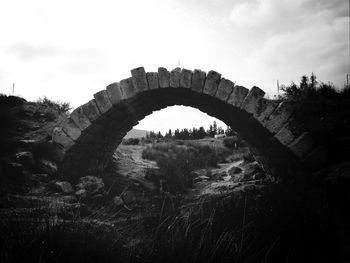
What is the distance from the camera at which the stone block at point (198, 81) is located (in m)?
5.29

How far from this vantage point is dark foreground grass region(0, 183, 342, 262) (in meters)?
2.54

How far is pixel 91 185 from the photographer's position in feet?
18.4

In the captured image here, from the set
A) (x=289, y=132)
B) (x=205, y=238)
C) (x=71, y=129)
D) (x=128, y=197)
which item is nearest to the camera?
(x=205, y=238)

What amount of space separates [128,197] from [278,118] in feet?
10.5

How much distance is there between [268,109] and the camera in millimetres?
5027

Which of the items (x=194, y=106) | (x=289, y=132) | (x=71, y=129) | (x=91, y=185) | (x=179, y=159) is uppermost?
(x=194, y=106)

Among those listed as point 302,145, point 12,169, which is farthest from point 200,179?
point 12,169

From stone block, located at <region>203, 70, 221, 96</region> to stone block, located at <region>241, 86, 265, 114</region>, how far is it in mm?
590

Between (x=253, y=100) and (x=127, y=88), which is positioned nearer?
(x=253, y=100)

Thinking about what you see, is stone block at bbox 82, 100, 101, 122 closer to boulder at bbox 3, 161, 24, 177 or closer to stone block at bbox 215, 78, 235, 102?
boulder at bbox 3, 161, 24, 177

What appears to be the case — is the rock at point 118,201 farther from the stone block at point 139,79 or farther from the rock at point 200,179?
the rock at point 200,179

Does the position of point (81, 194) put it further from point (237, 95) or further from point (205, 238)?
point (237, 95)

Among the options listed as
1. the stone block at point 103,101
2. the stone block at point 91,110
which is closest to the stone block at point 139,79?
the stone block at point 103,101

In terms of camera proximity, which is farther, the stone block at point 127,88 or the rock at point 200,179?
the rock at point 200,179
